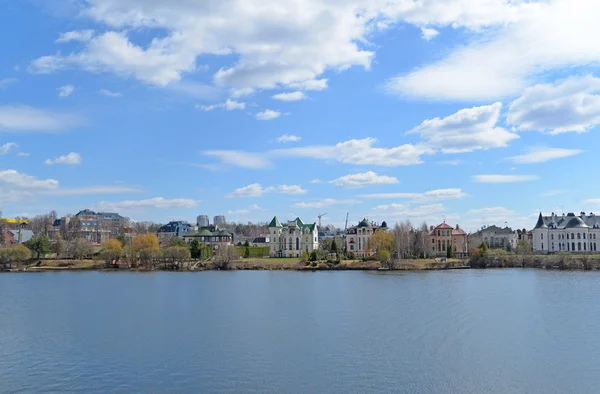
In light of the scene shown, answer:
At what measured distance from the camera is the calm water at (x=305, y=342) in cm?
1903

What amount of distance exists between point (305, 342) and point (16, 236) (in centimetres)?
11569

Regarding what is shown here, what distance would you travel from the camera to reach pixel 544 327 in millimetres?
28406

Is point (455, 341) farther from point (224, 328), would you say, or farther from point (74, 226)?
point (74, 226)

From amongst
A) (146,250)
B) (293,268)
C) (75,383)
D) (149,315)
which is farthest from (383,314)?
(146,250)

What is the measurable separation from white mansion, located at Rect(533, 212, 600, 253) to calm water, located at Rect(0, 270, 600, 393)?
155 feet

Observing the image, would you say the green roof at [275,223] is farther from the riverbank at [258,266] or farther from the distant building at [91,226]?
the distant building at [91,226]

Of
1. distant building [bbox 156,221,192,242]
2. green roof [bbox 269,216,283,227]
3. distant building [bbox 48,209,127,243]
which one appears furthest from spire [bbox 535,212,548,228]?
distant building [bbox 156,221,192,242]

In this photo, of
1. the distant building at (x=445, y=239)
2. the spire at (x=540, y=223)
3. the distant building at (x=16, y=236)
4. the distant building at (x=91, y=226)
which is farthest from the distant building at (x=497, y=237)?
the distant building at (x=16, y=236)

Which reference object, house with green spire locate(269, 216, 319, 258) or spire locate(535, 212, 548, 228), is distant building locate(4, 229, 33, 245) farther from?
spire locate(535, 212, 548, 228)

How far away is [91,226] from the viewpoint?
5714 inches

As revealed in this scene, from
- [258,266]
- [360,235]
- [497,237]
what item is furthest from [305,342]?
[497,237]

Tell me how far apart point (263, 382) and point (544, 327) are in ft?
55.6

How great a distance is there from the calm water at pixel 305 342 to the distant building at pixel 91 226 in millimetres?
85996

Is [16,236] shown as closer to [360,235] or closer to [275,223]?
[275,223]
